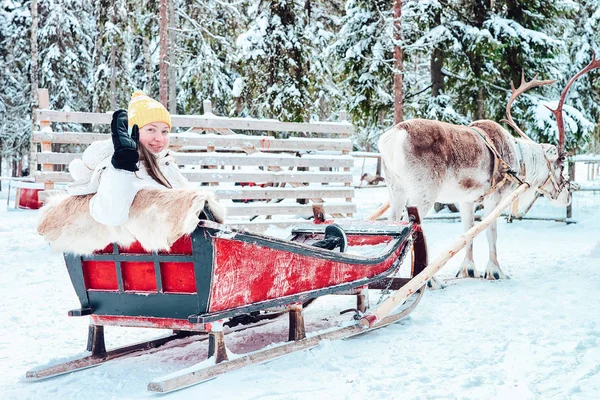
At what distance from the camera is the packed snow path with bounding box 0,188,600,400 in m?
3.20

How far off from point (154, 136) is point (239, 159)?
256 inches

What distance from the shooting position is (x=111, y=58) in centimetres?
2148

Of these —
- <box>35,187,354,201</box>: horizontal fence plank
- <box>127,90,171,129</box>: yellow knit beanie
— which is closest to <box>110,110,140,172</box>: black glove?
<box>127,90,171,129</box>: yellow knit beanie

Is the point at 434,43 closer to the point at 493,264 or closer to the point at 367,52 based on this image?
the point at 367,52

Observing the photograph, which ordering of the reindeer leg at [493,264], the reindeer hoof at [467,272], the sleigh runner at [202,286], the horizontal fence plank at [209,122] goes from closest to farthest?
the sleigh runner at [202,286], the reindeer leg at [493,264], the reindeer hoof at [467,272], the horizontal fence plank at [209,122]

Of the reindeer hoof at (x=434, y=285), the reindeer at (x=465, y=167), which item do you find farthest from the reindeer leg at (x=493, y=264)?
the reindeer hoof at (x=434, y=285)

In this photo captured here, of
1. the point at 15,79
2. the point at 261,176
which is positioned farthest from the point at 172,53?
the point at 15,79

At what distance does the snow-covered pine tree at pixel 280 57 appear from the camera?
50.3 feet

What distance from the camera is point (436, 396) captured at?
3115 millimetres

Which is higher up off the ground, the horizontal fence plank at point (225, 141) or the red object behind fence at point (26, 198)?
the horizontal fence plank at point (225, 141)

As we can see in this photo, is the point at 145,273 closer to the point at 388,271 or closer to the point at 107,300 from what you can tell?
the point at 107,300

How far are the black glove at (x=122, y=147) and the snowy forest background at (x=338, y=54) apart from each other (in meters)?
9.86

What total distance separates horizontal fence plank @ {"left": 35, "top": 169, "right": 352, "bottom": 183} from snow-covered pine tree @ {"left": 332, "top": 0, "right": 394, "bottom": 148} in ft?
9.25

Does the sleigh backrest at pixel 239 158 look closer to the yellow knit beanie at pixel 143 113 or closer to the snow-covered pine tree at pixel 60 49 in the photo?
the yellow knit beanie at pixel 143 113
